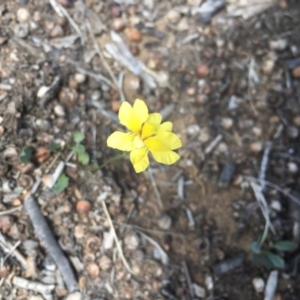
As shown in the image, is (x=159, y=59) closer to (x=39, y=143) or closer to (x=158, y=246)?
(x=39, y=143)

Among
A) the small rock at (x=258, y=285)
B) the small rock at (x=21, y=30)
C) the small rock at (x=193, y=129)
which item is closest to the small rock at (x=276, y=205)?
the small rock at (x=258, y=285)

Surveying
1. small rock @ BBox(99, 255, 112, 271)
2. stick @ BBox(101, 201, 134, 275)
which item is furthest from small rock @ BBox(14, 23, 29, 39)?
small rock @ BBox(99, 255, 112, 271)

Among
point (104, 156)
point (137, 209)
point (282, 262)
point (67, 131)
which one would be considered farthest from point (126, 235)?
point (282, 262)

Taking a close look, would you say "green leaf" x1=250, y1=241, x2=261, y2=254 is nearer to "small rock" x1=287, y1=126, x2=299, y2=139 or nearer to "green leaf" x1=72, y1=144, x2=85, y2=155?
"small rock" x1=287, y1=126, x2=299, y2=139

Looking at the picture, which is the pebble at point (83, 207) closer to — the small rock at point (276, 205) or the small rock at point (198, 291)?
the small rock at point (198, 291)

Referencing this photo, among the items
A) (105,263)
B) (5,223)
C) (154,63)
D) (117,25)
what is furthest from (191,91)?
(5,223)
